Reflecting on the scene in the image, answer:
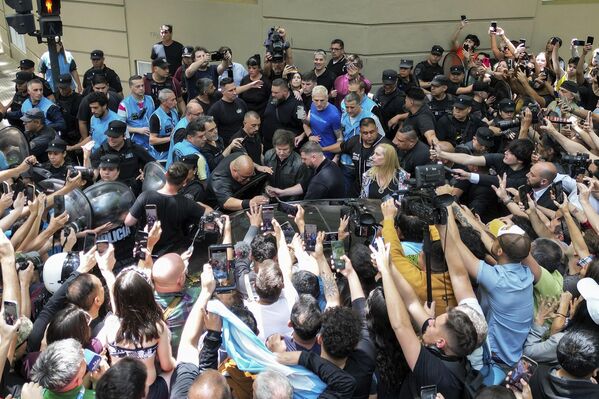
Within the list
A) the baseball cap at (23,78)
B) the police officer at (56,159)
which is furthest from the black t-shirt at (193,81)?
Answer: the police officer at (56,159)

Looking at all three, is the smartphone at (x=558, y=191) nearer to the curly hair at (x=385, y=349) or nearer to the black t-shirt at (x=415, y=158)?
the black t-shirt at (x=415, y=158)

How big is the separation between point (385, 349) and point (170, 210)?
2.63 meters

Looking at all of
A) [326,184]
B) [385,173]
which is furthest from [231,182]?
[385,173]

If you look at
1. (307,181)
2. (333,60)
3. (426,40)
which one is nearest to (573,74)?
(426,40)

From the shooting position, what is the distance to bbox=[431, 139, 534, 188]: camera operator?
21.4ft

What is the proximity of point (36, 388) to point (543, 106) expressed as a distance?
27.0 ft

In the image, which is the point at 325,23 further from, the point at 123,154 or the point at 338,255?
the point at 338,255

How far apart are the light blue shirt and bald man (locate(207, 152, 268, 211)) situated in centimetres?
271

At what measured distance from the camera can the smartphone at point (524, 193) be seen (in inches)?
240

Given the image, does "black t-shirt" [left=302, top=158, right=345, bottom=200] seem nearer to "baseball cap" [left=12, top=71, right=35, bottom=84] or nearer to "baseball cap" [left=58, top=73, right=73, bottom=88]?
"baseball cap" [left=58, top=73, right=73, bottom=88]

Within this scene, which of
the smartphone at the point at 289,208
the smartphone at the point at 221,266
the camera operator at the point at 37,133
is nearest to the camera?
the smartphone at the point at 221,266

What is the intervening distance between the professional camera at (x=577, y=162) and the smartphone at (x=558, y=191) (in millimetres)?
523

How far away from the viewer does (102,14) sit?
14.0m

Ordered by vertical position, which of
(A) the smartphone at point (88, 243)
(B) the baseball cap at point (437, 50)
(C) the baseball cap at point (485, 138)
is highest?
(B) the baseball cap at point (437, 50)
